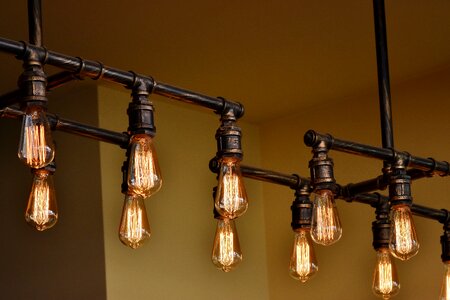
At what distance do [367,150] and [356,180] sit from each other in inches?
71.4

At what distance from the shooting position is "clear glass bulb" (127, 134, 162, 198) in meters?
1.74

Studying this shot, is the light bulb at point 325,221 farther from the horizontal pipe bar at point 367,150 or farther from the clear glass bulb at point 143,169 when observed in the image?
the clear glass bulb at point 143,169

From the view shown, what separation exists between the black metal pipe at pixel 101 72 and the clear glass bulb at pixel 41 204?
0.19m

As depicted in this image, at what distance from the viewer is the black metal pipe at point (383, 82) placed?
221 cm

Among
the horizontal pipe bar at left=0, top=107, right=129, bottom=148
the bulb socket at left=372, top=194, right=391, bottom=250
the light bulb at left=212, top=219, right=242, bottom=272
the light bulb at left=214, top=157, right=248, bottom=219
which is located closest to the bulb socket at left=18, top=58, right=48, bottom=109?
the horizontal pipe bar at left=0, top=107, right=129, bottom=148

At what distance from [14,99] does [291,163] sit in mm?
2562

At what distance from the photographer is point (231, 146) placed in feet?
6.31

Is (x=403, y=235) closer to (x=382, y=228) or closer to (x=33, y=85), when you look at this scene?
(x=382, y=228)

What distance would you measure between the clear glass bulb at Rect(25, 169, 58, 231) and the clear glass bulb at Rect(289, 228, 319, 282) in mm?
646

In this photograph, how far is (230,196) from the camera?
6.11 feet

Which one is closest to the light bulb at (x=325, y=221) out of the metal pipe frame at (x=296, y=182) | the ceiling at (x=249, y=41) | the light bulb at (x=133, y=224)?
the metal pipe frame at (x=296, y=182)

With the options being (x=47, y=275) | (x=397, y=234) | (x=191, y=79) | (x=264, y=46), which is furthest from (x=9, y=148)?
(x=397, y=234)

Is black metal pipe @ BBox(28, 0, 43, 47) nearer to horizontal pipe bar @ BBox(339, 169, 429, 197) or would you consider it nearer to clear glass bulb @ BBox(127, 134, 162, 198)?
clear glass bulb @ BBox(127, 134, 162, 198)

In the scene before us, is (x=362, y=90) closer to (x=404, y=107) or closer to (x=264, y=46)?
(x=404, y=107)
